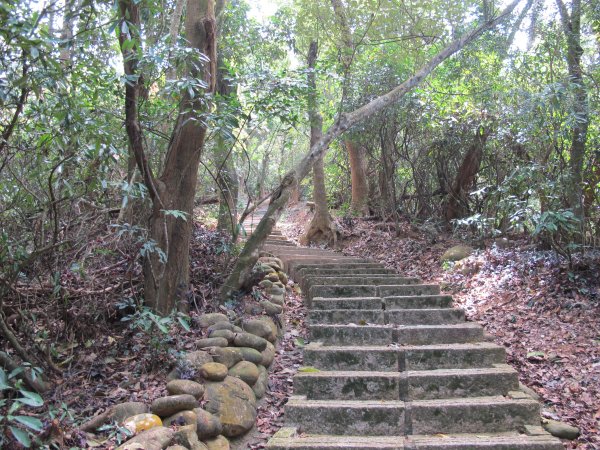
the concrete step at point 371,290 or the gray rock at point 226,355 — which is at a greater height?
the concrete step at point 371,290

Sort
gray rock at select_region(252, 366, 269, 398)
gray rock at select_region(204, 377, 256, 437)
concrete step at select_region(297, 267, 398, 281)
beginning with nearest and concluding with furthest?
gray rock at select_region(204, 377, 256, 437) < gray rock at select_region(252, 366, 269, 398) < concrete step at select_region(297, 267, 398, 281)

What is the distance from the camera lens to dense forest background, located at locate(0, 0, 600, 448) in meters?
3.67

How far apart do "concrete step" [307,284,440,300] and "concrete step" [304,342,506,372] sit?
5.46ft

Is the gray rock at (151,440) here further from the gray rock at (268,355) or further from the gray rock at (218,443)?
the gray rock at (268,355)

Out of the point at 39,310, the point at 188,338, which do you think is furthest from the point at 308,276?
the point at 39,310

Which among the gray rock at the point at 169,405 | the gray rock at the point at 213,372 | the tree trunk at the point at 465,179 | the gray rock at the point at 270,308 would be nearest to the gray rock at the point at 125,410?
the gray rock at the point at 169,405

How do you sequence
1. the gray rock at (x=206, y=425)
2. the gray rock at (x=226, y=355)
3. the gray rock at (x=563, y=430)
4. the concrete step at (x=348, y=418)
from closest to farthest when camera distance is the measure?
the gray rock at (x=206, y=425) → the gray rock at (x=563, y=430) → the concrete step at (x=348, y=418) → the gray rock at (x=226, y=355)

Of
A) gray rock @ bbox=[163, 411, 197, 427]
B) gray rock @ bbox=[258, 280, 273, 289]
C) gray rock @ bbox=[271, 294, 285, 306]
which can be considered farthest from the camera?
gray rock @ bbox=[258, 280, 273, 289]

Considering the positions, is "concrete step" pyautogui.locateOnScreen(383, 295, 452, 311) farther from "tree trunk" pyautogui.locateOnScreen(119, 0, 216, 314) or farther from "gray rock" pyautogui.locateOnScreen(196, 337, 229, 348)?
"tree trunk" pyautogui.locateOnScreen(119, 0, 216, 314)

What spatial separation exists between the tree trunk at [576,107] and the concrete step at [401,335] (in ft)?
8.67

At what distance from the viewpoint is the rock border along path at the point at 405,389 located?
3.88m

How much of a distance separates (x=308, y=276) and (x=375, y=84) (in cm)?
521

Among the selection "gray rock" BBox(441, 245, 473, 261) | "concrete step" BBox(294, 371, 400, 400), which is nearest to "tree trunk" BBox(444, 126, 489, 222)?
"gray rock" BBox(441, 245, 473, 261)

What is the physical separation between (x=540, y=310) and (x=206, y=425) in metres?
4.64
